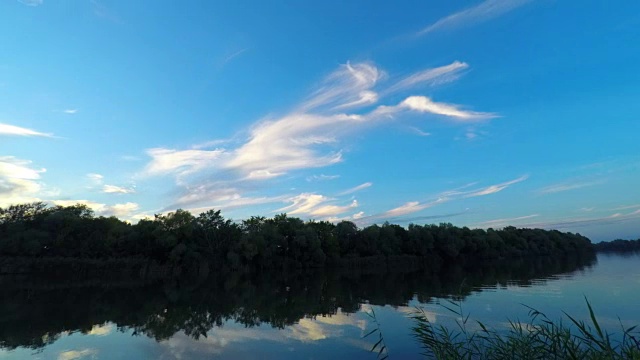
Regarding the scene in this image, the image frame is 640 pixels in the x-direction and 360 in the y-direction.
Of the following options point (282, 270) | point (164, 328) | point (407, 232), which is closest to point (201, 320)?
point (164, 328)

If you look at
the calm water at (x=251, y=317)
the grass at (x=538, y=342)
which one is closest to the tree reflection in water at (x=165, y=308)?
the calm water at (x=251, y=317)

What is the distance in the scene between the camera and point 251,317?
25109 millimetres

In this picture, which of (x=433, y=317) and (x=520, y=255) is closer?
(x=433, y=317)

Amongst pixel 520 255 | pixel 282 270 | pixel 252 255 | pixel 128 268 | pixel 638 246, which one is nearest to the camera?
pixel 128 268

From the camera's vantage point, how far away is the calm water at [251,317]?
16656 millimetres

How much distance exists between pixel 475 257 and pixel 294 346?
99.9 metres

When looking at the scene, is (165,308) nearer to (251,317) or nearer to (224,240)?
(251,317)

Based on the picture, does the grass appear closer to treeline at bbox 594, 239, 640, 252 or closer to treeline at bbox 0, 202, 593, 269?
treeline at bbox 0, 202, 593, 269

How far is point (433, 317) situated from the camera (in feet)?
75.0

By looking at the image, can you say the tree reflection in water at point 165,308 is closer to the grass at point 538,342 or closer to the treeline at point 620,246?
the grass at point 538,342

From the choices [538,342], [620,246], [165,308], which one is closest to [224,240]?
[165,308]

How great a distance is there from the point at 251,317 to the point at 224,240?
56607 millimetres

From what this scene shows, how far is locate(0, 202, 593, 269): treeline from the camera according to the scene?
69250mm

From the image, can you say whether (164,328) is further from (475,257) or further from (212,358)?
(475,257)
